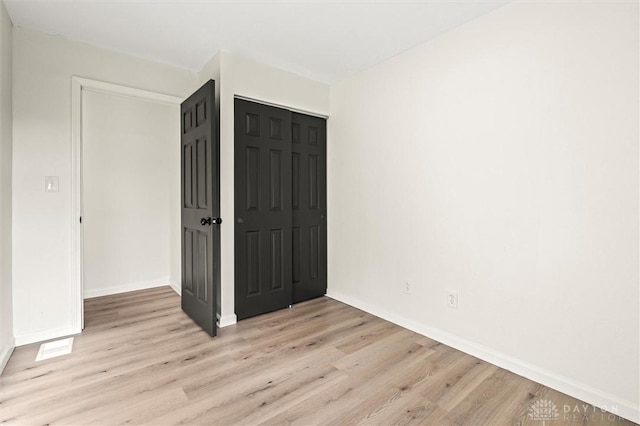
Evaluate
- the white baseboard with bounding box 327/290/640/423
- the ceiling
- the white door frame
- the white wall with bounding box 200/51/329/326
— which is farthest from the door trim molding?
the white baseboard with bounding box 327/290/640/423

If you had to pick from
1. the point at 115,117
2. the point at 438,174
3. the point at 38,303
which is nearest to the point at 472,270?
the point at 438,174

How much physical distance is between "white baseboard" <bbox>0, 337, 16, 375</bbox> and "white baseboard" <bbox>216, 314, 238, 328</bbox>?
4.51 feet

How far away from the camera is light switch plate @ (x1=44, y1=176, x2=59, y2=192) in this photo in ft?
8.22

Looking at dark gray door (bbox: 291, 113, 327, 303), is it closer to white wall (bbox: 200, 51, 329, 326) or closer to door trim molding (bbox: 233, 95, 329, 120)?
door trim molding (bbox: 233, 95, 329, 120)

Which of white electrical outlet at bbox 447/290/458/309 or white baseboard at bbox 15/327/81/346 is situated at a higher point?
white electrical outlet at bbox 447/290/458/309

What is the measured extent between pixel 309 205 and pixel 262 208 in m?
0.61

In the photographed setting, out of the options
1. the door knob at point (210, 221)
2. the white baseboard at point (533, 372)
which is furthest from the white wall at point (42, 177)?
the white baseboard at point (533, 372)

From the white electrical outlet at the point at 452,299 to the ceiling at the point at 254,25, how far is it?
198 centimetres

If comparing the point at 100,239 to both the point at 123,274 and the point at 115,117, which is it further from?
the point at 115,117

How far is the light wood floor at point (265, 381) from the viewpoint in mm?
1658

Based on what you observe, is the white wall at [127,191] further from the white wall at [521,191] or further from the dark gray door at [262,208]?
the white wall at [521,191]

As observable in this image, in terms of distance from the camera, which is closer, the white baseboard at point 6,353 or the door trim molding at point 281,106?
the white baseboard at point 6,353

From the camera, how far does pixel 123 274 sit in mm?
3857

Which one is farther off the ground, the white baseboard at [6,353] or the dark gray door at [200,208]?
the dark gray door at [200,208]
